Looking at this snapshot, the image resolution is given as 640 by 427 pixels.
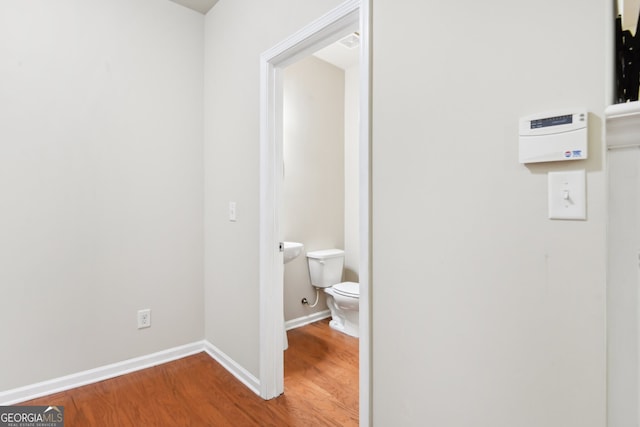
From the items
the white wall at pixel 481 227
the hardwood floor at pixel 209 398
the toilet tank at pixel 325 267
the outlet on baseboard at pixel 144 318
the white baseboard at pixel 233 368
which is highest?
the white wall at pixel 481 227

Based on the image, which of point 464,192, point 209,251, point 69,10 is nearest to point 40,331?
point 209,251

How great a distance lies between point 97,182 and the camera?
206 cm

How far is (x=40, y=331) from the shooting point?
1.89m

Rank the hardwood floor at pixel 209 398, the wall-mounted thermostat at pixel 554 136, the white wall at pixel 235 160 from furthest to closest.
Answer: the white wall at pixel 235 160
the hardwood floor at pixel 209 398
the wall-mounted thermostat at pixel 554 136

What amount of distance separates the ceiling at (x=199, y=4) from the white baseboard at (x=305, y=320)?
268 centimetres

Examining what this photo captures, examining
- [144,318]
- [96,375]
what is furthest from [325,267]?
[96,375]

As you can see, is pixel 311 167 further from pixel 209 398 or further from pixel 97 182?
pixel 209 398

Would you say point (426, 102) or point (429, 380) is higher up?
point (426, 102)

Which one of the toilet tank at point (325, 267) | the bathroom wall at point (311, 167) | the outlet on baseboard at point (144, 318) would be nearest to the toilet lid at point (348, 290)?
the toilet tank at point (325, 267)

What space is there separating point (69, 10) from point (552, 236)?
109 inches

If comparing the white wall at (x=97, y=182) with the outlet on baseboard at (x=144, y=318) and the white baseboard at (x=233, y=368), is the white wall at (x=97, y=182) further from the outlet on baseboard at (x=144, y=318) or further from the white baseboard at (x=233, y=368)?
the white baseboard at (x=233, y=368)

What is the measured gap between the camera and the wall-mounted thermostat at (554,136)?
0.80 meters

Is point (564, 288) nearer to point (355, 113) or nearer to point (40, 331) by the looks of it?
point (40, 331)

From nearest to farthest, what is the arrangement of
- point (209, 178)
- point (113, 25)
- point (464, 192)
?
point (464, 192) → point (113, 25) → point (209, 178)
